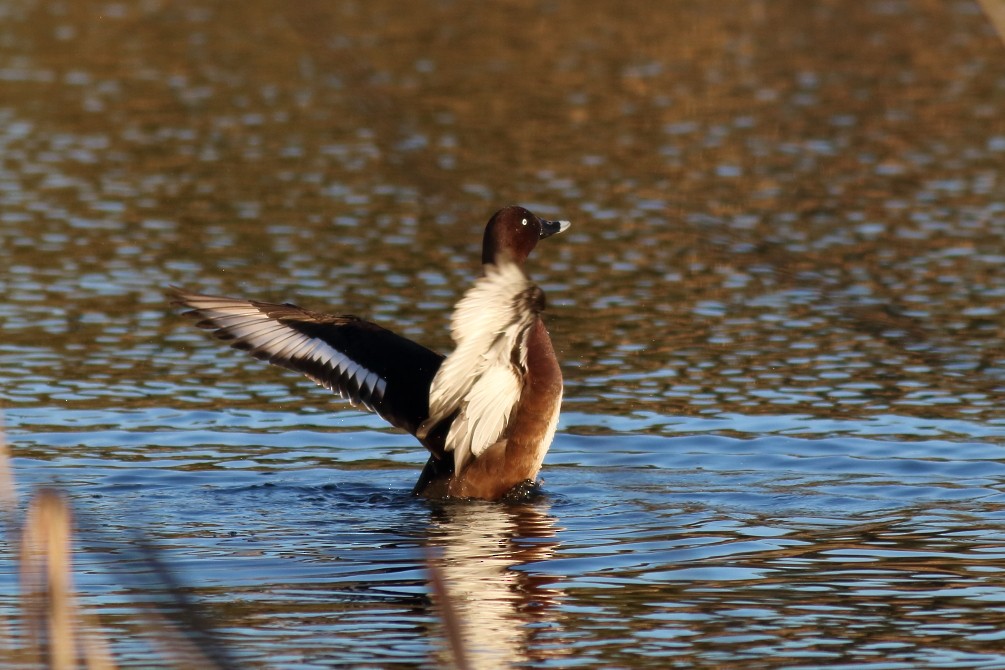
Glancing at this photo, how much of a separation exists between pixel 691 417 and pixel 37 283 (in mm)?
5885

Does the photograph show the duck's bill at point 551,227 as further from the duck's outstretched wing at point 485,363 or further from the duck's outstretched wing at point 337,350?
the duck's outstretched wing at point 485,363

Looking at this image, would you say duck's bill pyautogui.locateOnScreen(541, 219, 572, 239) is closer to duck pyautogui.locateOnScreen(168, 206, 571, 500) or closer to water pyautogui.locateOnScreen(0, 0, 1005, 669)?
duck pyautogui.locateOnScreen(168, 206, 571, 500)

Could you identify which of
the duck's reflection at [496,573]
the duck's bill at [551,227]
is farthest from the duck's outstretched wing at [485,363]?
the duck's bill at [551,227]

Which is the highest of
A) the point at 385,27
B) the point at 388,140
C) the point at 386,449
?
the point at 385,27

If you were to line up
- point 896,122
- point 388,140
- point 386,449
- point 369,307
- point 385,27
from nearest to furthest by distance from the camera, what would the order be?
point 388,140 < point 386,449 < point 369,307 < point 896,122 < point 385,27

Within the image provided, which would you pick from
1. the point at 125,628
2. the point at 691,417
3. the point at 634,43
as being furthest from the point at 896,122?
the point at 125,628

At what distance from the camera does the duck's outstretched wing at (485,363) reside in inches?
231

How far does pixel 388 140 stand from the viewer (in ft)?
8.72

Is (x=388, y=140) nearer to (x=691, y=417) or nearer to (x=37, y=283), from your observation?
(x=691, y=417)

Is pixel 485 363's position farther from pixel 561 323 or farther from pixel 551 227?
pixel 561 323

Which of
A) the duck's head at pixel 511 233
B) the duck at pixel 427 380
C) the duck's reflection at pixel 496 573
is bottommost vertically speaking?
the duck's reflection at pixel 496 573

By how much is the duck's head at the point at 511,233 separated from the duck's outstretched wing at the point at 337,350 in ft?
2.14

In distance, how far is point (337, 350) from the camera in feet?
27.1

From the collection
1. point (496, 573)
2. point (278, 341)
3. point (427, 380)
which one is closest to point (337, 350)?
point (278, 341)
